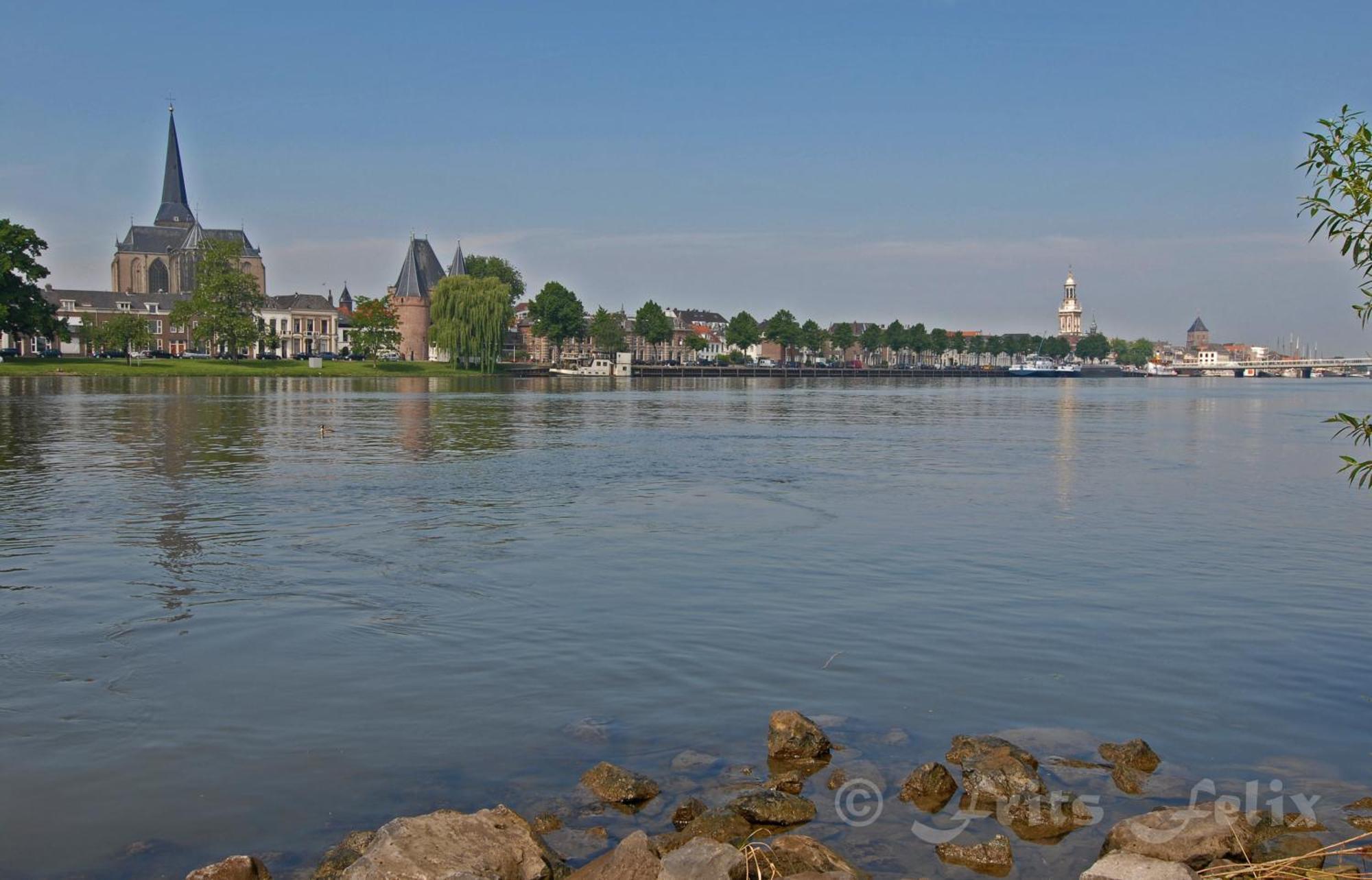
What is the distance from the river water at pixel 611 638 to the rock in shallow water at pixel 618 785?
9.4 inches

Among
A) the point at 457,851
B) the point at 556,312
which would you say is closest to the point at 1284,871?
the point at 457,851

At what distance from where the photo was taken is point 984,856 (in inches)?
370

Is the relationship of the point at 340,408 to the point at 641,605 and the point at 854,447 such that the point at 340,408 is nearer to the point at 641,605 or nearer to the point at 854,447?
the point at 854,447

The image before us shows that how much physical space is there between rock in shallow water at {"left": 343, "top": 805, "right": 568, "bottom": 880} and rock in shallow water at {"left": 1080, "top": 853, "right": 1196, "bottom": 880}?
13.4 feet

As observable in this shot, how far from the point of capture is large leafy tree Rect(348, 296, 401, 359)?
17312cm

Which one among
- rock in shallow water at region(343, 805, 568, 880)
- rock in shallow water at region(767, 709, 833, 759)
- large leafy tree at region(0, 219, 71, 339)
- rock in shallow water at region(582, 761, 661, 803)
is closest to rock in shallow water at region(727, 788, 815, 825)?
rock in shallow water at region(582, 761, 661, 803)

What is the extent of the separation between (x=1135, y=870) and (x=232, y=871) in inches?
265

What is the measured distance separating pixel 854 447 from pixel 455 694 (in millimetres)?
38372

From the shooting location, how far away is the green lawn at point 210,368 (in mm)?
125312

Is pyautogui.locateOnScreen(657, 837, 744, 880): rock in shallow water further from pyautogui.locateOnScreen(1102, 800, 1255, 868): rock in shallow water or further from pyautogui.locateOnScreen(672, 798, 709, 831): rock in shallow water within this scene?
pyautogui.locateOnScreen(1102, 800, 1255, 868): rock in shallow water

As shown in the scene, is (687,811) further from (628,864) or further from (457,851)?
(457,851)

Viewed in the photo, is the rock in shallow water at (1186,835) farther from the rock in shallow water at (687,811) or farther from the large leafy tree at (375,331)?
the large leafy tree at (375,331)

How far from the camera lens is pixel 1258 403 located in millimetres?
114812

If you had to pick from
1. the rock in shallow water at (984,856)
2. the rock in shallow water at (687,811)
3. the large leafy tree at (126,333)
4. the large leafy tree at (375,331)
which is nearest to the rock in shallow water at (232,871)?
the rock in shallow water at (687,811)
